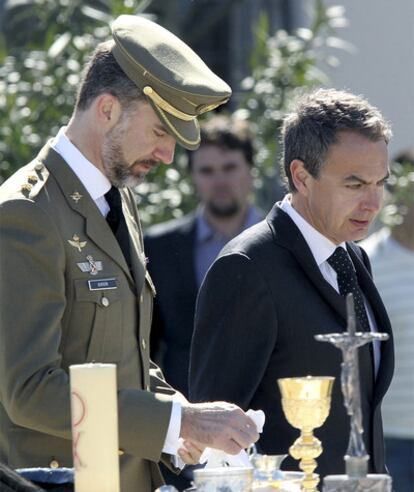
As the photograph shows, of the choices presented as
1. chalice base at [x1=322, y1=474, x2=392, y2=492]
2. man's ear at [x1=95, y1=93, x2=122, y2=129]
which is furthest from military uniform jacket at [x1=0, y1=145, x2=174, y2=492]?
chalice base at [x1=322, y1=474, x2=392, y2=492]

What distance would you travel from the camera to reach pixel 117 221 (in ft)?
11.6

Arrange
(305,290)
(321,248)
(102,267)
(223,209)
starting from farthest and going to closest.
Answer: (223,209), (321,248), (305,290), (102,267)

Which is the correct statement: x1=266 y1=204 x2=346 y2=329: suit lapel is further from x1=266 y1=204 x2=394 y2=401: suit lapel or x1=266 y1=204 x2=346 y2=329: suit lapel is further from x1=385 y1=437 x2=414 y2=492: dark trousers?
x1=385 y1=437 x2=414 y2=492: dark trousers

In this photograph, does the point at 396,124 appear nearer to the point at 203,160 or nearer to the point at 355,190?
the point at 203,160

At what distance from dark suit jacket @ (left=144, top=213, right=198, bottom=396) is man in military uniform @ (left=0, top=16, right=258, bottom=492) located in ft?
6.26

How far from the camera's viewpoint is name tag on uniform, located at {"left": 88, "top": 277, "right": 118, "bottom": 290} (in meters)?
3.32

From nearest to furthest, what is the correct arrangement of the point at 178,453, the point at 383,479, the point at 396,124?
1. the point at 383,479
2. the point at 178,453
3. the point at 396,124

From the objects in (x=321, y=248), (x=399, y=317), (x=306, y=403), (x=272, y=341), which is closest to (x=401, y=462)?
(x=399, y=317)

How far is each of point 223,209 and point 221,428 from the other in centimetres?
300

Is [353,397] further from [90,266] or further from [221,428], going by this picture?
[90,266]

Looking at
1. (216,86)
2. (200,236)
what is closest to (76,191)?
(216,86)

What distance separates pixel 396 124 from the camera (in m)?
8.12

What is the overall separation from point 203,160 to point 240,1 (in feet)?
8.67

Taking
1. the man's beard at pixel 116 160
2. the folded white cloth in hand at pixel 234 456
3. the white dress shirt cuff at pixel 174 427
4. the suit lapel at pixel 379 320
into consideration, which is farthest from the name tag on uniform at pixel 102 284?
the suit lapel at pixel 379 320
